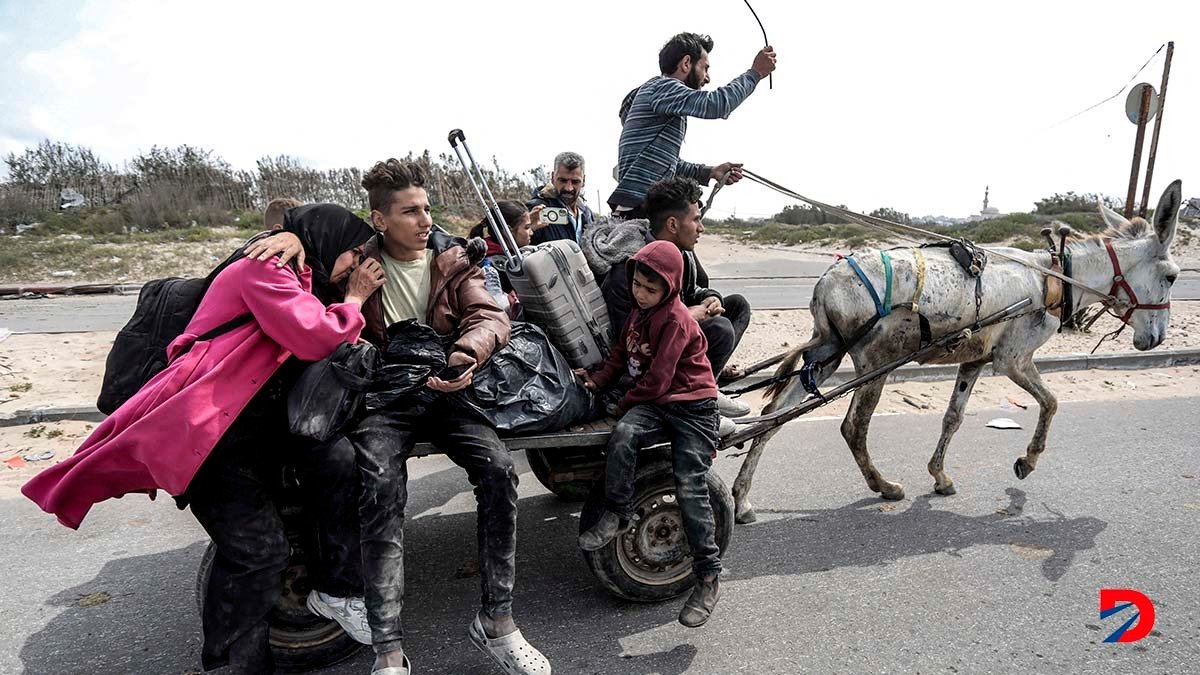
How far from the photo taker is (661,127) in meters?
4.13

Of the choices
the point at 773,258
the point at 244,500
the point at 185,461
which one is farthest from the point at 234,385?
the point at 773,258

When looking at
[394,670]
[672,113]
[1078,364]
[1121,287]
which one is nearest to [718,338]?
[672,113]

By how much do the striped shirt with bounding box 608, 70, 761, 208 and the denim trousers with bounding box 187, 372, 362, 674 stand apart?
2.33 m

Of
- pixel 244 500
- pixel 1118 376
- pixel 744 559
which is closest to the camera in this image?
pixel 244 500

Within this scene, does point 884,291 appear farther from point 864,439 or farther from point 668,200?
point 668,200

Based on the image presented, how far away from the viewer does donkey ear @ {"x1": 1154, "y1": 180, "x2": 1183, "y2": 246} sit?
4434mm

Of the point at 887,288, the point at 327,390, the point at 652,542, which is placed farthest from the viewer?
the point at 887,288

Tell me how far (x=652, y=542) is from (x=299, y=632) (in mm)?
1499

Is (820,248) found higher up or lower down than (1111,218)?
lower down

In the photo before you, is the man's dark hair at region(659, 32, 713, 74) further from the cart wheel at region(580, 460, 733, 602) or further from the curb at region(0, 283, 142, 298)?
the curb at region(0, 283, 142, 298)

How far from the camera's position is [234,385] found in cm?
235

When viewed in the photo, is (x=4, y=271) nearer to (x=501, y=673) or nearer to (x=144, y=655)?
(x=144, y=655)

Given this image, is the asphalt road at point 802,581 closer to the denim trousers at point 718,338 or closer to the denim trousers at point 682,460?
the denim trousers at point 682,460

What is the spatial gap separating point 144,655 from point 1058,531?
460 centimetres
